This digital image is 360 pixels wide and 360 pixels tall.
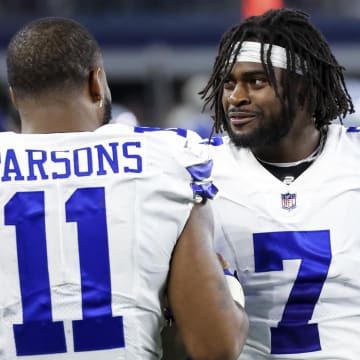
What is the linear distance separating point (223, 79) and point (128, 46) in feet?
43.7

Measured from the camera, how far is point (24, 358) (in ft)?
9.36

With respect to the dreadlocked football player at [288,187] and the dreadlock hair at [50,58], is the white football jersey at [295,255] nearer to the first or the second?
the dreadlocked football player at [288,187]

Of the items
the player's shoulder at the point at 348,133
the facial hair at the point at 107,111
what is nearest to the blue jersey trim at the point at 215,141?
the player's shoulder at the point at 348,133

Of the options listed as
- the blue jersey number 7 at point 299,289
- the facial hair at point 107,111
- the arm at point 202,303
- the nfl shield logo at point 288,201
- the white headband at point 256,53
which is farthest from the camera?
the white headband at point 256,53

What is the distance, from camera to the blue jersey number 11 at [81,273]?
2.82m

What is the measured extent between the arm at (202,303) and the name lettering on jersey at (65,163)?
0.27 metres

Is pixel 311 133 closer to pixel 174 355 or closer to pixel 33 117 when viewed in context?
pixel 174 355

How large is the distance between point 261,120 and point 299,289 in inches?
23.8

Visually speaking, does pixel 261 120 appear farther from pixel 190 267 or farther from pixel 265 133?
pixel 190 267

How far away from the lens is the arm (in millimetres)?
2795

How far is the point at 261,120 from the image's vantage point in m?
3.62

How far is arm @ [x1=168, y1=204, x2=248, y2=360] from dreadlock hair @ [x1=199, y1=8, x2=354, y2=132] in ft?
3.25

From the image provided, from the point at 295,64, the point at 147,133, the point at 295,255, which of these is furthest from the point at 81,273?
the point at 295,64

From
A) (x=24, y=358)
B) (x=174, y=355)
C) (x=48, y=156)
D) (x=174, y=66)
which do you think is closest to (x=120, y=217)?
(x=48, y=156)
